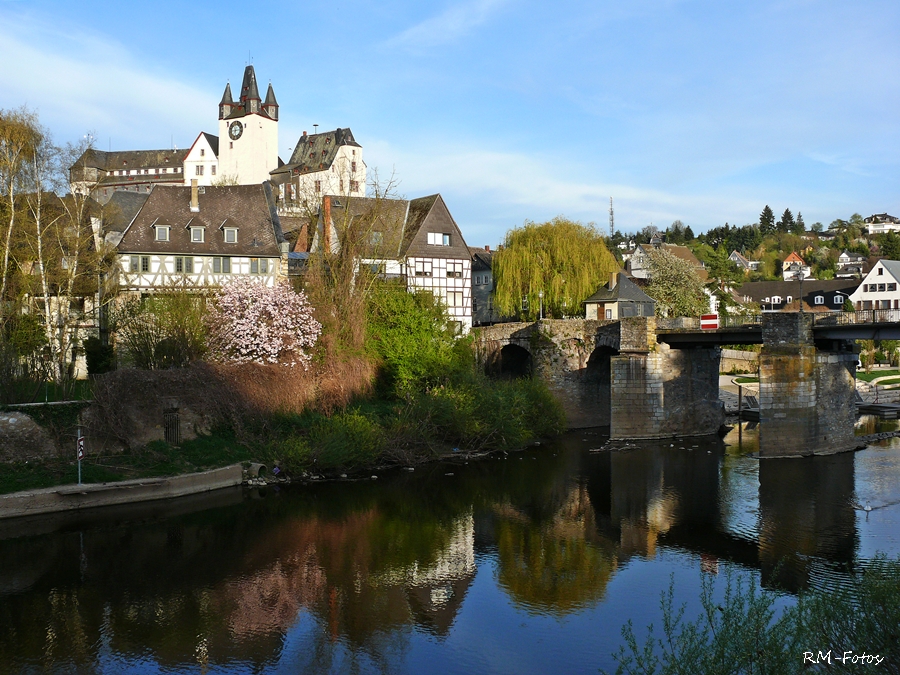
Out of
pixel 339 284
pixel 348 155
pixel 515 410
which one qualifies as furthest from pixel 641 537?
pixel 348 155

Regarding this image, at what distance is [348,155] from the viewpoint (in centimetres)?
8419

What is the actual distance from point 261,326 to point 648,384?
16518mm

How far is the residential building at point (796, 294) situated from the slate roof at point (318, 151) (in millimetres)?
42510

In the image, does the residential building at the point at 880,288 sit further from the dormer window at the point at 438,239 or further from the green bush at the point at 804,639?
the green bush at the point at 804,639

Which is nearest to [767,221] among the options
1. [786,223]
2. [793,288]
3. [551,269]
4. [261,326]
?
[786,223]

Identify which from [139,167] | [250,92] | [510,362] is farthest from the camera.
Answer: [139,167]

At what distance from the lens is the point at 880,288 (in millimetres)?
69125

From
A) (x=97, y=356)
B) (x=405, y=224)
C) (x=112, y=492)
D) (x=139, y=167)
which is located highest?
(x=139, y=167)

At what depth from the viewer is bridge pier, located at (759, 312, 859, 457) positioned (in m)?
28.8

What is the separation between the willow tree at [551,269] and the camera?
43.2 meters

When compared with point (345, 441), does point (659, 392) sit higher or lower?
higher

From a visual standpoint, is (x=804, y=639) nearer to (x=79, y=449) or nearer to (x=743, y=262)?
(x=79, y=449)

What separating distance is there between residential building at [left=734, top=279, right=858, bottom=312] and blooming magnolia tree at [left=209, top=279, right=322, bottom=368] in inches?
1830

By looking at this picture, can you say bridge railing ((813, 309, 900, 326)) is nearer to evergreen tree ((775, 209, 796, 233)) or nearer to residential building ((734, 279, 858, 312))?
residential building ((734, 279, 858, 312))
